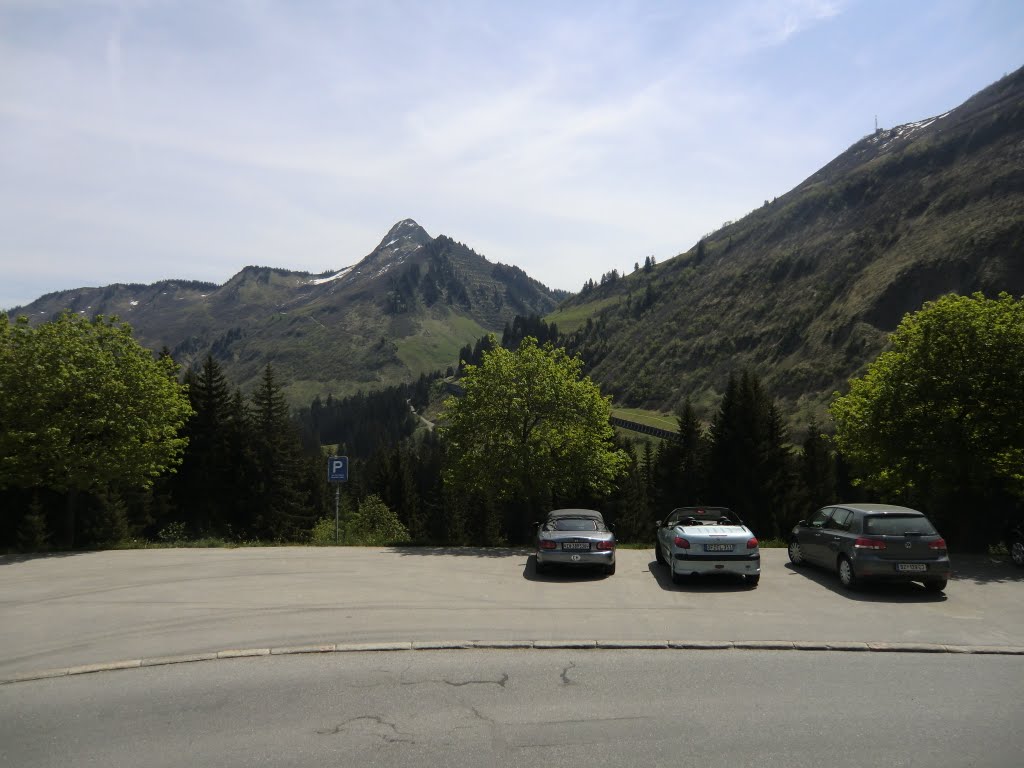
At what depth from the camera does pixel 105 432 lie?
22.3 metres

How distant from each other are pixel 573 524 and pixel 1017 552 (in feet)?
35.2

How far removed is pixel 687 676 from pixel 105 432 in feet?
68.8

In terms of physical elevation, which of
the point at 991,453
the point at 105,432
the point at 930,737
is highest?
the point at 105,432

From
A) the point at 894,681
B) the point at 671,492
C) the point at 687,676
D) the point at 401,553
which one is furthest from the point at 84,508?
the point at 671,492

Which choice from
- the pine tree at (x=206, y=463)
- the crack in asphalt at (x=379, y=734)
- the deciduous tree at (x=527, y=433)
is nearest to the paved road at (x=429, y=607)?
the crack in asphalt at (x=379, y=734)

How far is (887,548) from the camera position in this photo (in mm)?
13125

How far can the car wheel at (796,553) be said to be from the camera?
1652 cm

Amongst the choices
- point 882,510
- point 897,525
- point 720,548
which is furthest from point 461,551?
point 897,525

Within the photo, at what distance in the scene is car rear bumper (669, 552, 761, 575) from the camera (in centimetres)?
1419

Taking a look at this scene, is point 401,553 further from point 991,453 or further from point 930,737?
point 991,453

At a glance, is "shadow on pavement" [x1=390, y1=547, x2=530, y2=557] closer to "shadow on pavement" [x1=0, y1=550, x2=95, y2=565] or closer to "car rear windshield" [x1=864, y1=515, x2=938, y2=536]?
"shadow on pavement" [x1=0, y1=550, x2=95, y2=565]

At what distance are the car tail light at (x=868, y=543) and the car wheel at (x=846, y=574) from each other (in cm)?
46

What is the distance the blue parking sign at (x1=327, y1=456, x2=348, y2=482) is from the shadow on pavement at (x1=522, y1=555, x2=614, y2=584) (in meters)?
7.53

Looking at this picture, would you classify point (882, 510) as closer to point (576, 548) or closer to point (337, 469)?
point (576, 548)
